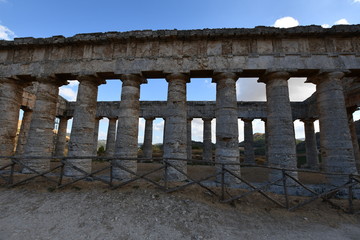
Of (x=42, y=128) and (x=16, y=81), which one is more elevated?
(x=16, y=81)

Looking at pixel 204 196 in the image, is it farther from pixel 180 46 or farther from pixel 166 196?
pixel 180 46

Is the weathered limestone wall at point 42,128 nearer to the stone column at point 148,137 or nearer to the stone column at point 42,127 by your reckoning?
the stone column at point 42,127

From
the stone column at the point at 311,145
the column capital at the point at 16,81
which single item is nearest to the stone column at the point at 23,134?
the column capital at the point at 16,81

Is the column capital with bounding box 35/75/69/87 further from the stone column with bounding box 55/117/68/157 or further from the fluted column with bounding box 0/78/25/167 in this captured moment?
the stone column with bounding box 55/117/68/157

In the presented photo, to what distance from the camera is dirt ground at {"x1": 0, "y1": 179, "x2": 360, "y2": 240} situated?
4.50 meters

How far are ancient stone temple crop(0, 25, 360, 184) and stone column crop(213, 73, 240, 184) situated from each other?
5cm

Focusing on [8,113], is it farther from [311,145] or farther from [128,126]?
[311,145]

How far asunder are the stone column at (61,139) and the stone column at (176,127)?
14.8 m

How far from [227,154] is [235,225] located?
364 centimetres

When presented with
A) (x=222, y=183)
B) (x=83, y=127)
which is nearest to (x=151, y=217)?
(x=222, y=183)

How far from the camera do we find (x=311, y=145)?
15.9 metres

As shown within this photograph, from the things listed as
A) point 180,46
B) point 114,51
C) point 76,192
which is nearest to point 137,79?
point 114,51

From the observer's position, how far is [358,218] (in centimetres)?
588

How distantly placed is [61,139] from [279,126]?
19983 mm
